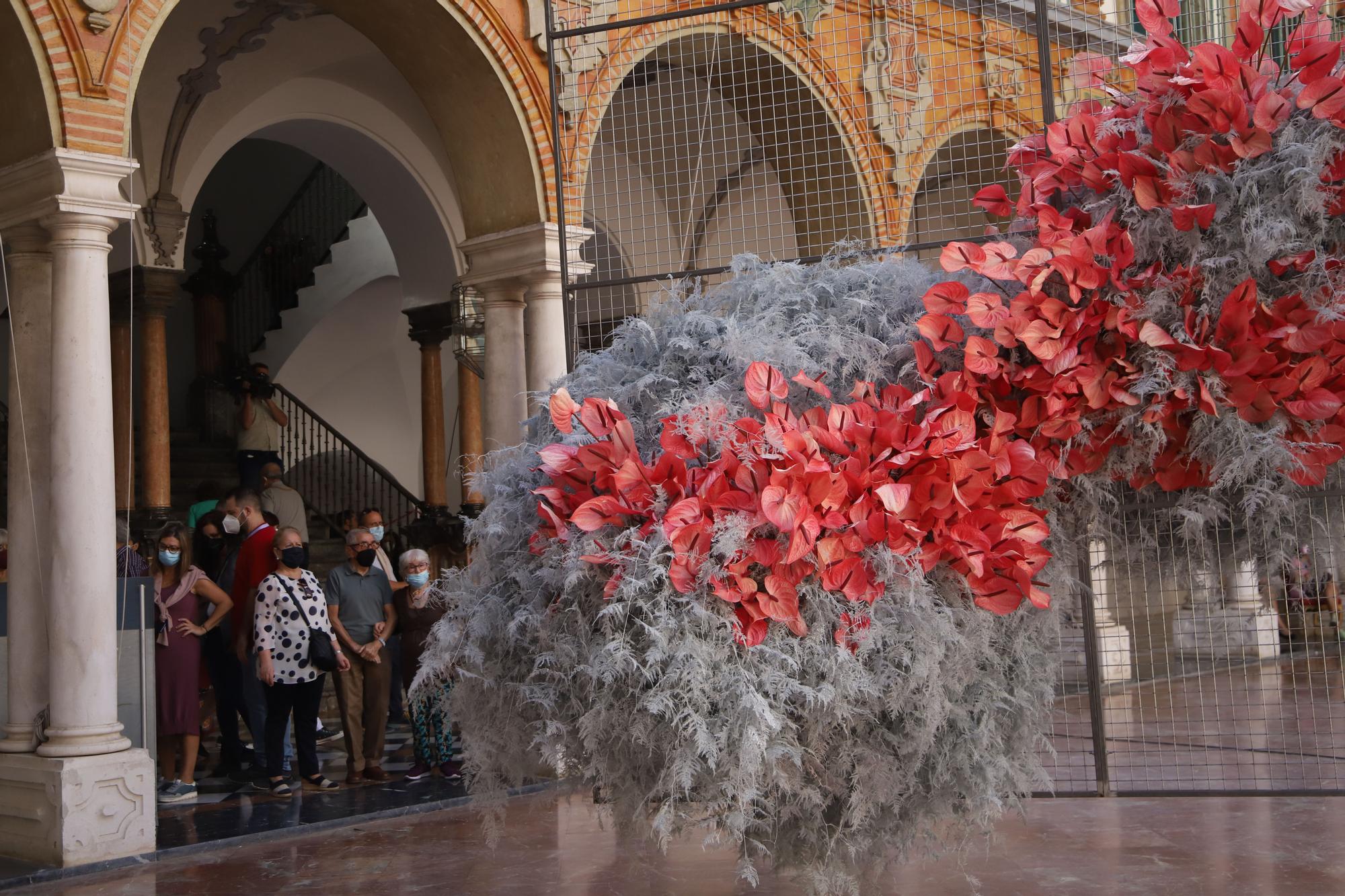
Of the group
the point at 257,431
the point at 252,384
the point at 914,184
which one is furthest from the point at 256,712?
the point at 914,184

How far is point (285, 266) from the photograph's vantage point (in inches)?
593

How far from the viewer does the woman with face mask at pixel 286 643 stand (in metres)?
7.36

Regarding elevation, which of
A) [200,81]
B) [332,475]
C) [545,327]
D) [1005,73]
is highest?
[200,81]

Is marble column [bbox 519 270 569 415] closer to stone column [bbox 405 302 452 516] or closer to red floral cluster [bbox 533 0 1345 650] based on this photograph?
stone column [bbox 405 302 452 516]

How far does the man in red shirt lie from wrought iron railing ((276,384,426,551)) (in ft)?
18.5

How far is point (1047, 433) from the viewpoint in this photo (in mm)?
2957

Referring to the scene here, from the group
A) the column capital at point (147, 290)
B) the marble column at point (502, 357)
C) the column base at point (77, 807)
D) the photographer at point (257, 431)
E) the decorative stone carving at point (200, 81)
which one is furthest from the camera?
the photographer at point (257, 431)

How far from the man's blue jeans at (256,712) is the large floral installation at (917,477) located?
5.30m

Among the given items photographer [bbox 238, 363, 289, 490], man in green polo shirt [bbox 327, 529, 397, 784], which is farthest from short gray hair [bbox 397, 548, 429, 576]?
photographer [bbox 238, 363, 289, 490]

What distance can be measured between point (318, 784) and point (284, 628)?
1021 millimetres

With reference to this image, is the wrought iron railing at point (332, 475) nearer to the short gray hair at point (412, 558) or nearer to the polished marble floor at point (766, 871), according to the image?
the short gray hair at point (412, 558)

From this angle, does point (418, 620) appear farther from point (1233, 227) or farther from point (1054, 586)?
point (1233, 227)

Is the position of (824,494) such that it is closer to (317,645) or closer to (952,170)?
(317,645)

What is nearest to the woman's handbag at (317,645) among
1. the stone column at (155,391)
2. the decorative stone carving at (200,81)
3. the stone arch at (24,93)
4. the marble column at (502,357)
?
the marble column at (502,357)
